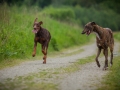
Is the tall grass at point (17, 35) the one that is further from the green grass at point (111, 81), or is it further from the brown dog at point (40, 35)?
the green grass at point (111, 81)

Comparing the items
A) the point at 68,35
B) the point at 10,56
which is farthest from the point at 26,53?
the point at 68,35

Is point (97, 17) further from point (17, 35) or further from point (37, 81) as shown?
point (37, 81)

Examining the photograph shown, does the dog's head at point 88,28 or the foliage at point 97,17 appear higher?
the dog's head at point 88,28

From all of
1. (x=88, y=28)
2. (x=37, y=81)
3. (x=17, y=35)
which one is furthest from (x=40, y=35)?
(x=37, y=81)

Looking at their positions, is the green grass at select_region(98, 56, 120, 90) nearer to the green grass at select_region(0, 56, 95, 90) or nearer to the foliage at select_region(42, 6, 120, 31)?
the green grass at select_region(0, 56, 95, 90)

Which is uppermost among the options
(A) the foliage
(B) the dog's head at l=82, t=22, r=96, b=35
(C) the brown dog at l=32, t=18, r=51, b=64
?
(B) the dog's head at l=82, t=22, r=96, b=35

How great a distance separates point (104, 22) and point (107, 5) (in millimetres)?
12039

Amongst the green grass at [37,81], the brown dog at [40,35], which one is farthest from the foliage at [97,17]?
the green grass at [37,81]

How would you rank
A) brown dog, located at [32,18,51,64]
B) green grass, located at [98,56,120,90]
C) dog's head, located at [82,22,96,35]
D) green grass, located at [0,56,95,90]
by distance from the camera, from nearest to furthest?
green grass, located at [0,56,95,90] → green grass, located at [98,56,120,90] → dog's head, located at [82,22,96,35] → brown dog, located at [32,18,51,64]

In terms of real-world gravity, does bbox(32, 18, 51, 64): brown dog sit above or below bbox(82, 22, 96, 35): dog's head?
below

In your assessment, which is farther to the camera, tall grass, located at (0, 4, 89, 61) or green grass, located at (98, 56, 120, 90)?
tall grass, located at (0, 4, 89, 61)

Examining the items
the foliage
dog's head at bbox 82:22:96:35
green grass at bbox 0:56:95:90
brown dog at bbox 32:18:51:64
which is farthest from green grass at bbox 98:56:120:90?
the foliage

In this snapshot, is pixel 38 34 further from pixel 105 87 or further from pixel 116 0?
pixel 116 0

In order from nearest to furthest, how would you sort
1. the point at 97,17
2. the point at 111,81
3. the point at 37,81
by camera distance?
the point at 37,81 < the point at 111,81 < the point at 97,17
